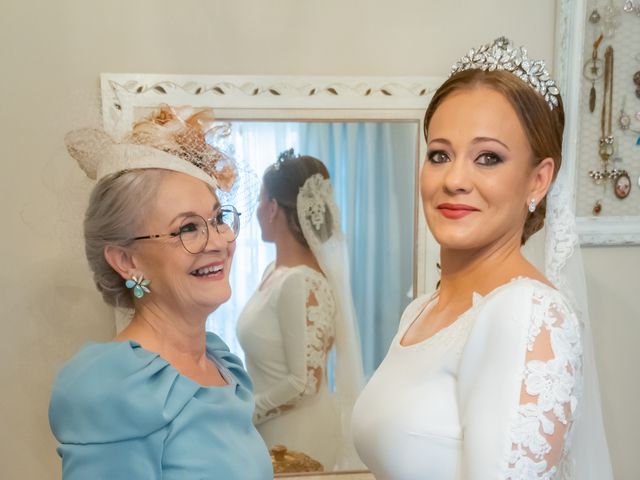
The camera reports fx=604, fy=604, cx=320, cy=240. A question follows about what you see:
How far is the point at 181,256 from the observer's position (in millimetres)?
1119

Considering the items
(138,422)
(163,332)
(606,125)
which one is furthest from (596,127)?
(138,422)

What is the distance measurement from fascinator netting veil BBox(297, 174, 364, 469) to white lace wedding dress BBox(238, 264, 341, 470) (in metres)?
0.03

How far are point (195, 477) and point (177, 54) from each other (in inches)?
43.5

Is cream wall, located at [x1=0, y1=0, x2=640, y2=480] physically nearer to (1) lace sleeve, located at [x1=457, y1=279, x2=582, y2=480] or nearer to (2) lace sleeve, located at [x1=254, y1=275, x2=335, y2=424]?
(2) lace sleeve, located at [x1=254, y1=275, x2=335, y2=424]

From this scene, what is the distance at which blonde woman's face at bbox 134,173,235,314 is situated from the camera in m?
1.12

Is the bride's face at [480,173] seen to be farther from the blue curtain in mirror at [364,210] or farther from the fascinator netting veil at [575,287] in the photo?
the blue curtain in mirror at [364,210]

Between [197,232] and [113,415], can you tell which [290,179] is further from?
[113,415]

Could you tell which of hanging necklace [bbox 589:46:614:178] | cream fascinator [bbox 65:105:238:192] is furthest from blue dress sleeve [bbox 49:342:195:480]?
hanging necklace [bbox 589:46:614:178]

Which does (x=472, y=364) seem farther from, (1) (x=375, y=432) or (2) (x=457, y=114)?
(2) (x=457, y=114)

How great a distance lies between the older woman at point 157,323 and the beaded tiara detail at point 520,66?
56cm

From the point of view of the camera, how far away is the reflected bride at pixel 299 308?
5.61ft

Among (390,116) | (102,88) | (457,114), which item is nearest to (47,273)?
(102,88)

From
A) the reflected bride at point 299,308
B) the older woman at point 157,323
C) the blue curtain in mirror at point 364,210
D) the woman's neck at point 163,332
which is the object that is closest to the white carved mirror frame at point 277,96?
the blue curtain in mirror at point 364,210

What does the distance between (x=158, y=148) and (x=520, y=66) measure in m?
0.69
